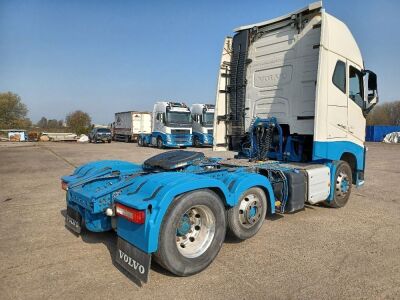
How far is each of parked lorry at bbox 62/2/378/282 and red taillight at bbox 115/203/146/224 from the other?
0.03 feet

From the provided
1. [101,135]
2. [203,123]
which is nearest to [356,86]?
[203,123]

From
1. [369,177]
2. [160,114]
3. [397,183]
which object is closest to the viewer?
[397,183]

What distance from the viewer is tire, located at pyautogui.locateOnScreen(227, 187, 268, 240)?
13.4ft

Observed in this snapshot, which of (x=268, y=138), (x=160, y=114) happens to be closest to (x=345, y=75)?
(x=268, y=138)

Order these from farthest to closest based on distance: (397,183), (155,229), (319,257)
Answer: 1. (397,183)
2. (319,257)
3. (155,229)

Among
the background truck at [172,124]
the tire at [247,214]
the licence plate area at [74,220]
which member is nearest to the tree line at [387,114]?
the background truck at [172,124]

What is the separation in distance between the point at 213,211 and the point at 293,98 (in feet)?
11.4

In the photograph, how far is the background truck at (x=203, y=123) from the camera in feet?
81.6

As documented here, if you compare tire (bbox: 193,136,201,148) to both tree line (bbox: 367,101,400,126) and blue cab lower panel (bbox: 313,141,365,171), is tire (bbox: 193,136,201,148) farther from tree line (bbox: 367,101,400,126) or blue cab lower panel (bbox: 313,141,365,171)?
tree line (bbox: 367,101,400,126)

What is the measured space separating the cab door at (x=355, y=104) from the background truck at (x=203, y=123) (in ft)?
59.0

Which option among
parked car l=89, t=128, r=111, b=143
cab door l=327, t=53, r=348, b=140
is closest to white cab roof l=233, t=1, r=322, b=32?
cab door l=327, t=53, r=348, b=140

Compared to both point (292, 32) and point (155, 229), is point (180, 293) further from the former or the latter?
point (292, 32)

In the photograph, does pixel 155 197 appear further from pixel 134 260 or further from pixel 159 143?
pixel 159 143

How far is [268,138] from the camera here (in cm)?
628
